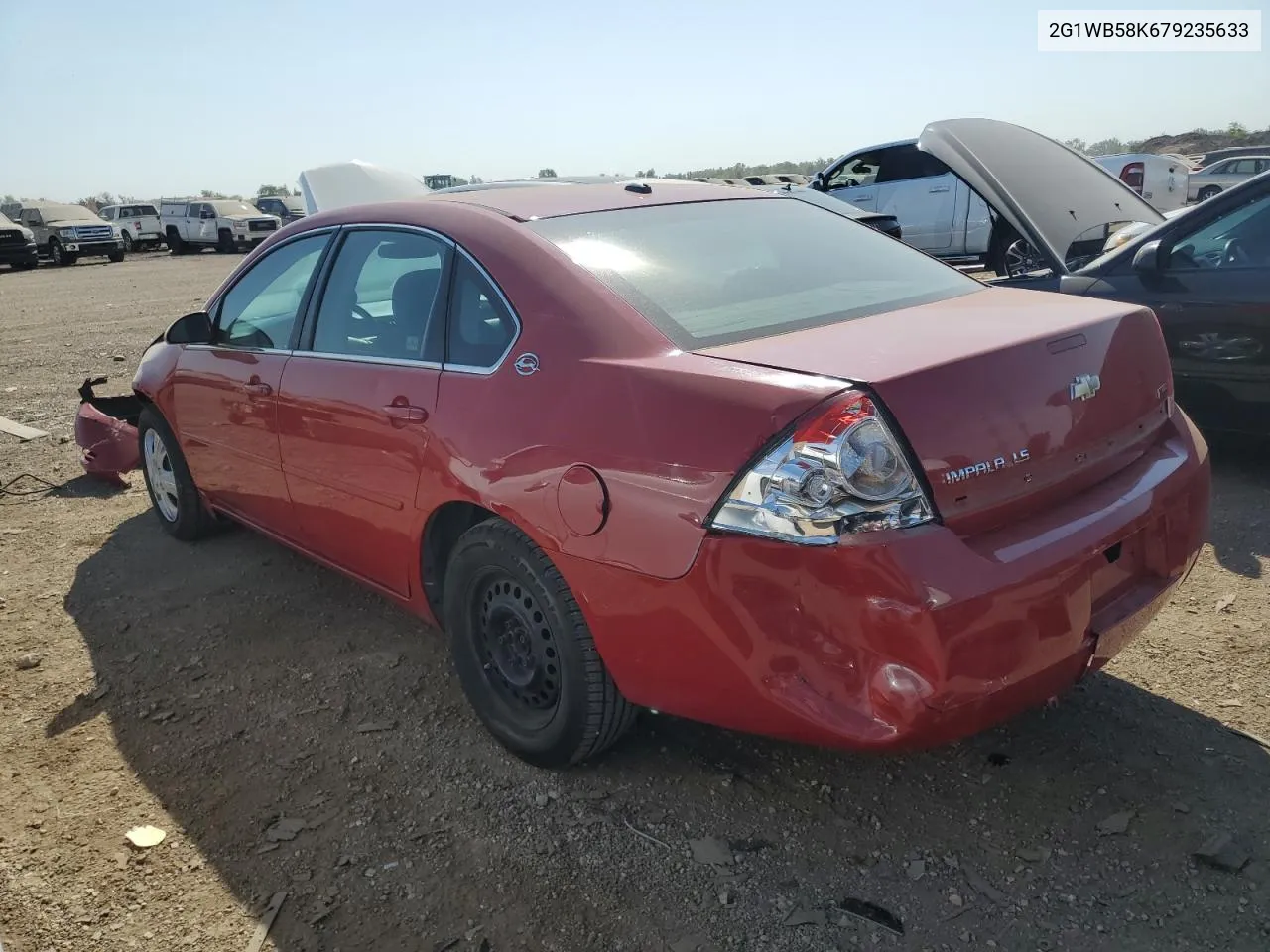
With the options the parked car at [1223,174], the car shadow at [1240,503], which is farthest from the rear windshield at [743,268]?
the parked car at [1223,174]

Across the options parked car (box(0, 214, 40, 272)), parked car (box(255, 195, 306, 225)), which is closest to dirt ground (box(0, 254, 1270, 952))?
parked car (box(0, 214, 40, 272))

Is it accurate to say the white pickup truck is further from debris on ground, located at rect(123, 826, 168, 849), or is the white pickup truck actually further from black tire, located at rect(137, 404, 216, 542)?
debris on ground, located at rect(123, 826, 168, 849)

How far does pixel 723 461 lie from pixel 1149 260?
376 cm

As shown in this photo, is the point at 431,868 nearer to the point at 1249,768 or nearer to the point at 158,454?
the point at 1249,768

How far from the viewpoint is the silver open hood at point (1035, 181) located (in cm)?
582

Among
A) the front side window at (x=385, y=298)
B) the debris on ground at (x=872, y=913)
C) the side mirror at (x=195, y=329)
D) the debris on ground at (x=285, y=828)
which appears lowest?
the debris on ground at (x=872, y=913)

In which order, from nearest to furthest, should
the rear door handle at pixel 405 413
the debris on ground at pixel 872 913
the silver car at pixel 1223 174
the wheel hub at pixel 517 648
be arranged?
1. the debris on ground at pixel 872 913
2. the wheel hub at pixel 517 648
3. the rear door handle at pixel 405 413
4. the silver car at pixel 1223 174

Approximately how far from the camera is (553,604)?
2607mm

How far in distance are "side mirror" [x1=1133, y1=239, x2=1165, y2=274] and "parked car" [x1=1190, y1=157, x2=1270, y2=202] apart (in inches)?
813

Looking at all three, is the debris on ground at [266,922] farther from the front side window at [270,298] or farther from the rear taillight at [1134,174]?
the rear taillight at [1134,174]

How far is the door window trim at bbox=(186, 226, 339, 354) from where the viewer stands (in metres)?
3.67

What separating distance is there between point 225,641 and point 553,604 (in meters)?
1.91

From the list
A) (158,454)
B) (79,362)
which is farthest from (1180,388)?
(79,362)

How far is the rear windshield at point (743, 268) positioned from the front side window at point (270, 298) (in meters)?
1.29
